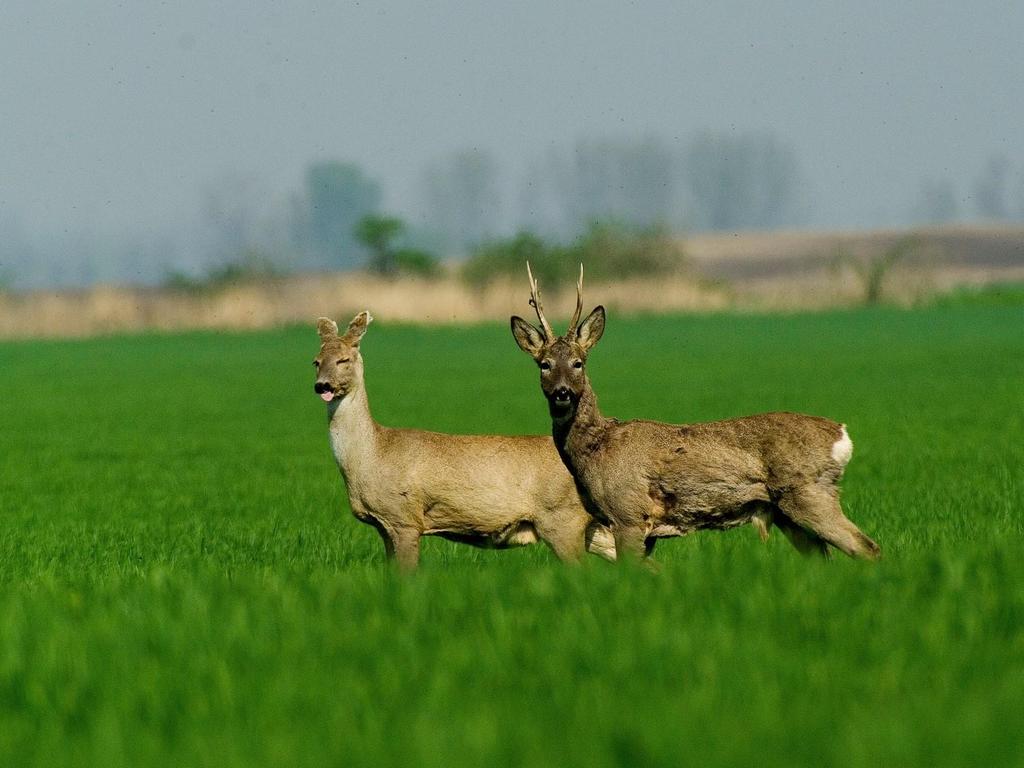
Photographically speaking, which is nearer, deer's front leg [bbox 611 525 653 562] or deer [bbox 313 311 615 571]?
deer's front leg [bbox 611 525 653 562]

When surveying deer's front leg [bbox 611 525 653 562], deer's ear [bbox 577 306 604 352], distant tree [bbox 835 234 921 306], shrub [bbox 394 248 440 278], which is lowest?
distant tree [bbox 835 234 921 306]

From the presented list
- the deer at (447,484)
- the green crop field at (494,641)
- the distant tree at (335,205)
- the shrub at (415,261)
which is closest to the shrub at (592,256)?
the shrub at (415,261)

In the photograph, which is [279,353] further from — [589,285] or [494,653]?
[494,653]

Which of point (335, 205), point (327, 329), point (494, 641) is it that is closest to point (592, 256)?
point (327, 329)

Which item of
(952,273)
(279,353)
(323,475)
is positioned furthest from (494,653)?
(952,273)

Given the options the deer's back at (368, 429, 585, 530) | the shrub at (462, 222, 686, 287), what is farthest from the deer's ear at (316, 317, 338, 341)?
the shrub at (462, 222, 686, 287)

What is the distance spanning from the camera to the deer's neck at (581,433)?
992 centimetres

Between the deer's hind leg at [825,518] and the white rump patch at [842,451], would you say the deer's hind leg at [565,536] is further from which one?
the white rump patch at [842,451]

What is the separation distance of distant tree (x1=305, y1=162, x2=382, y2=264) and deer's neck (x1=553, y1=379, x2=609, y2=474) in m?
166

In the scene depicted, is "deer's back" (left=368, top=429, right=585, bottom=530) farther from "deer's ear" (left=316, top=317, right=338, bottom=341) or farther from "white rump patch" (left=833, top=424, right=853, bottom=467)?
"white rump patch" (left=833, top=424, right=853, bottom=467)

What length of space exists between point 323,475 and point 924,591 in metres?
11.2

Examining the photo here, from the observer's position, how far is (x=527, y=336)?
10086 millimetres

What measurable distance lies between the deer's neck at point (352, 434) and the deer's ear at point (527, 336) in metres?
1.10

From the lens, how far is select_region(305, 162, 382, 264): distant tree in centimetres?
17688
